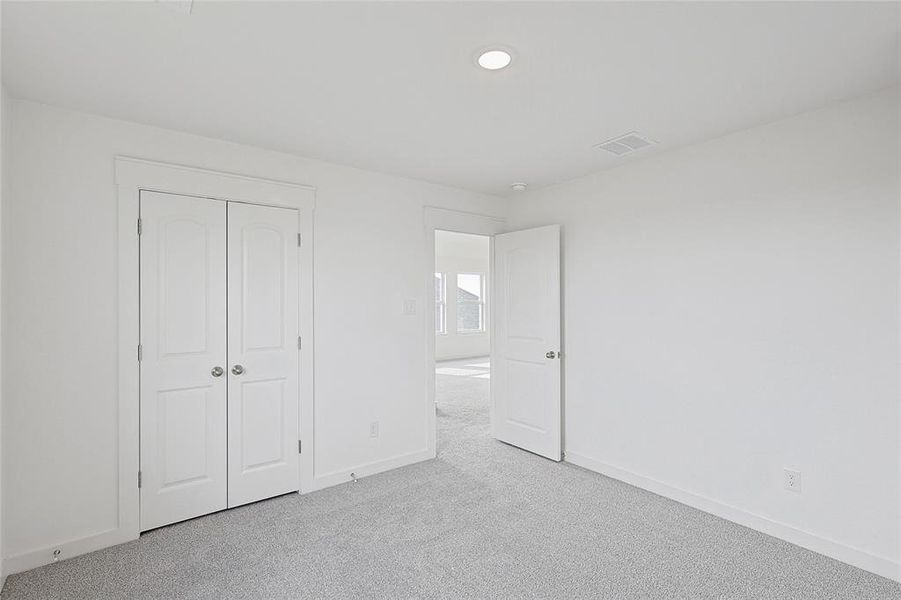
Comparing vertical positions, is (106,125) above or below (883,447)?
above

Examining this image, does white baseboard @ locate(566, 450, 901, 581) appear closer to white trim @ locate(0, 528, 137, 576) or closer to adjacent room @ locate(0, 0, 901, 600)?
adjacent room @ locate(0, 0, 901, 600)

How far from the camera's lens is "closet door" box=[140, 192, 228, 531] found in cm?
268

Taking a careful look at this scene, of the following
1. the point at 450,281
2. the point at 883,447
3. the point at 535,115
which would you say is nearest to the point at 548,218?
the point at 535,115

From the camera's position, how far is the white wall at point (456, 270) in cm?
989

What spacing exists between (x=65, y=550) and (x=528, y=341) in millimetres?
3377

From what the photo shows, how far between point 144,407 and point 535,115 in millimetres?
2800

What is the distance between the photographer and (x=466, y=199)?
4199mm

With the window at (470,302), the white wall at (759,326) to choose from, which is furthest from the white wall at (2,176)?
the window at (470,302)

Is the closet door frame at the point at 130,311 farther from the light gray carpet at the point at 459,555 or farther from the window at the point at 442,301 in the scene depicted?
the window at the point at 442,301

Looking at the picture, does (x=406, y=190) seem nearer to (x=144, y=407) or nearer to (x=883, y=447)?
(x=144, y=407)

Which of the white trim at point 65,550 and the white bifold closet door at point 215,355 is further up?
the white bifold closet door at point 215,355

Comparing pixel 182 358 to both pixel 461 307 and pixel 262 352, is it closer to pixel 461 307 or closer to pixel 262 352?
pixel 262 352

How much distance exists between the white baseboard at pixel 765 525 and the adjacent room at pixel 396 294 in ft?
0.05

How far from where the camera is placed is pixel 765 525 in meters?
2.67
